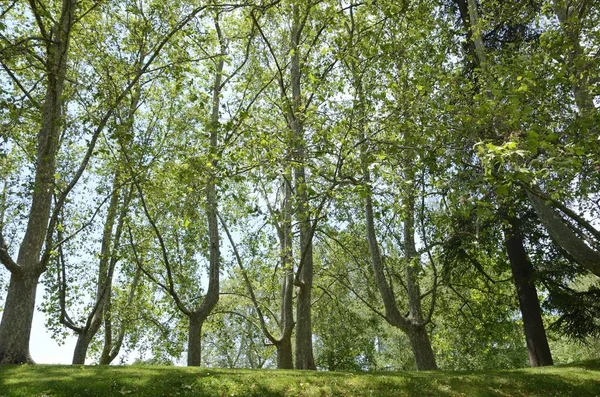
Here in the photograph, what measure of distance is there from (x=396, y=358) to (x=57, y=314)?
71.6 feet

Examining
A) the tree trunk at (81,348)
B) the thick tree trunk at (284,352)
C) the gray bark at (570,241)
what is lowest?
the thick tree trunk at (284,352)

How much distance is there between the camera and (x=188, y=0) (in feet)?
47.3

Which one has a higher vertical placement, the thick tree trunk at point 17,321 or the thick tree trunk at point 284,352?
the thick tree trunk at point 17,321

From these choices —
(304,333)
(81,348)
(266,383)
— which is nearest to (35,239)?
(81,348)

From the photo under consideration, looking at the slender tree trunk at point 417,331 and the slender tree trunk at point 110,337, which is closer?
the slender tree trunk at point 417,331

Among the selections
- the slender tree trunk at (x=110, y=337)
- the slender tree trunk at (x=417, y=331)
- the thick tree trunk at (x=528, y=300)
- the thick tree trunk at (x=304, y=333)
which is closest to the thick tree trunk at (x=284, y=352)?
the thick tree trunk at (x=304, y=333)

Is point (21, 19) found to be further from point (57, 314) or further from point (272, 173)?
point (272, 173)

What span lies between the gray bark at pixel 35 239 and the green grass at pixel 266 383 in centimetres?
96

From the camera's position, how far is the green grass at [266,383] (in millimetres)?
8250

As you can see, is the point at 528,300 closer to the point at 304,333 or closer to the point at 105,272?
the point at 304,333

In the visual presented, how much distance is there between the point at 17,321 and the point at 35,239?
6.33ft

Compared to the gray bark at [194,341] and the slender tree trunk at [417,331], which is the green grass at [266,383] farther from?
the slender tree trunk at [417,331]

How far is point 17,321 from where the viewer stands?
10125mm

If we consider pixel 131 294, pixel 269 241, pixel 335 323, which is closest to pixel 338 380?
pixel 269 241
